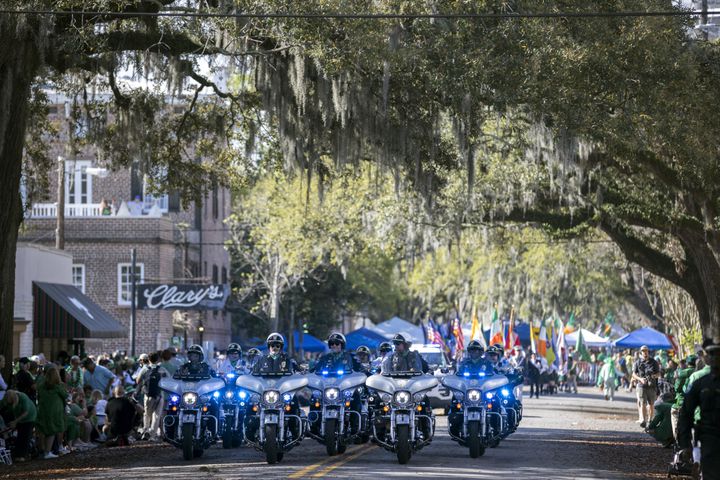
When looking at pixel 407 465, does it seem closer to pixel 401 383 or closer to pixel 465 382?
pixel 401 383

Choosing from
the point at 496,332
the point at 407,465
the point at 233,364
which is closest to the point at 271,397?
the point at 407,465

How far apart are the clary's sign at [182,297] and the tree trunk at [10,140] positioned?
917 inches

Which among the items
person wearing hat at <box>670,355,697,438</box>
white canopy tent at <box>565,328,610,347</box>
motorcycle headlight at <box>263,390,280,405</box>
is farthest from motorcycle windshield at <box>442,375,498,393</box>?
white canopy tent at <box>565,328,610,347</box>

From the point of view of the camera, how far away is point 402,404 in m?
20.0

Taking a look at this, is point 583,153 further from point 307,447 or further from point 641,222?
→ point 307,447

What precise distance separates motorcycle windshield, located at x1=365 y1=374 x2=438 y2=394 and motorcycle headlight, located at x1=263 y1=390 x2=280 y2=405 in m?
1.50

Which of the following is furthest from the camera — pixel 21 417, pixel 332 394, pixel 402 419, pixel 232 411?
pixel 232 411

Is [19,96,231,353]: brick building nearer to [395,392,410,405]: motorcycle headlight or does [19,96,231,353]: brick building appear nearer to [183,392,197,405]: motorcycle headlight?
[183,392,197,405]: motorcycle headlight

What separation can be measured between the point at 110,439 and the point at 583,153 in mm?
10847

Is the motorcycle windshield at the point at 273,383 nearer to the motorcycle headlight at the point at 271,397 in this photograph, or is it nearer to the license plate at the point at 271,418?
the motorcycle headlight at the point at 271,397

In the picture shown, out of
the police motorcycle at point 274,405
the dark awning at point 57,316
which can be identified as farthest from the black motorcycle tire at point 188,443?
the dark awning at point 57,316

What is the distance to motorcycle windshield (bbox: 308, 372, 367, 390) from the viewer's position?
20.7 m

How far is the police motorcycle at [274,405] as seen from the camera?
19500 millimetres

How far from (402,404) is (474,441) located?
1406 millimetres
